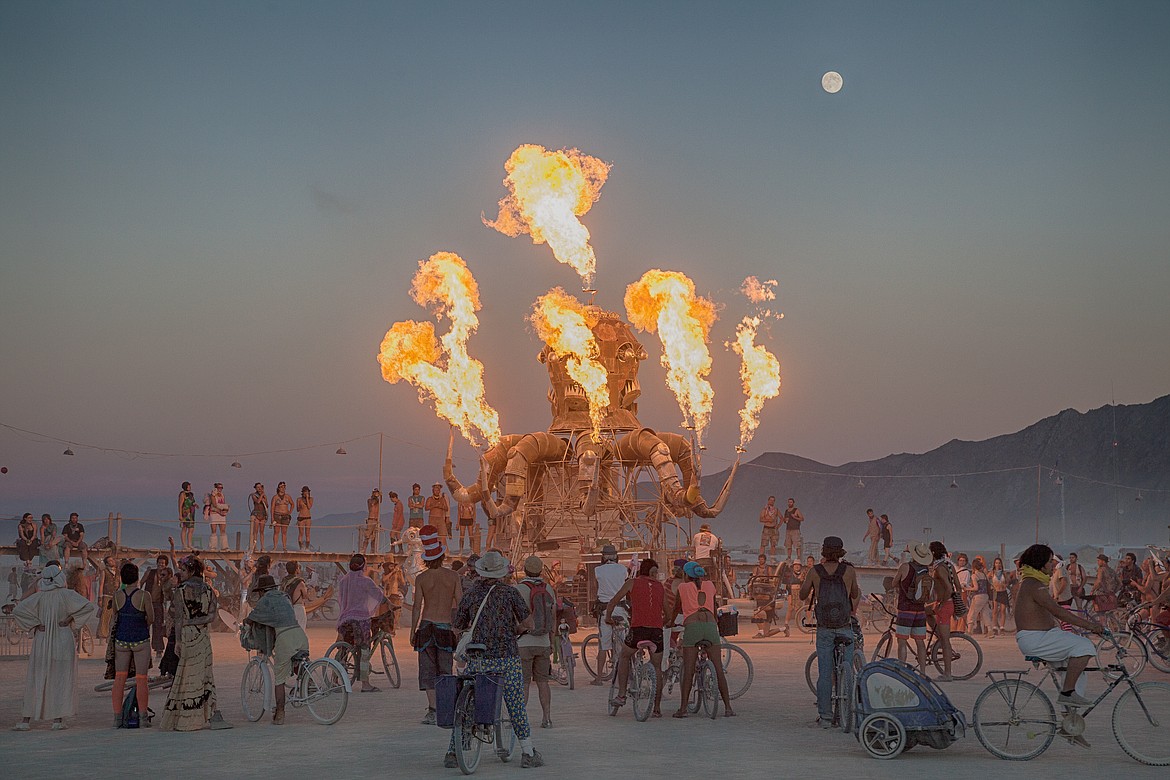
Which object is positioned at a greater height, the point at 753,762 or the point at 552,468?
the point at 552,468

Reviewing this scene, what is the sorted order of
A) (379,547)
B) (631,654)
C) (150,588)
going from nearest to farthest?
1. (631,654)
2. (150,588)
3. (379,547)

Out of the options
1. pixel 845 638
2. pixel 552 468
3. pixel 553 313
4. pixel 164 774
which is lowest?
pixel 164 774

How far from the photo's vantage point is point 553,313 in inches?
1599

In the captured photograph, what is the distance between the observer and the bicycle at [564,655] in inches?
774

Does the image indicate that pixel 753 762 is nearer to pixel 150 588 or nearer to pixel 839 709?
pixel 839 709

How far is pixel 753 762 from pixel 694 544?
2304cm

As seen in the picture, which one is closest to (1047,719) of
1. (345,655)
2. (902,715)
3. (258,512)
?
(902,715)

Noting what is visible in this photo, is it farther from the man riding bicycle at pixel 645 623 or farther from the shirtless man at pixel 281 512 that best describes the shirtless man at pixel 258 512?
the man riding bicycle at pixel 645 623

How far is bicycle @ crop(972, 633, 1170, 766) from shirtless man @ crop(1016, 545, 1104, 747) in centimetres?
9

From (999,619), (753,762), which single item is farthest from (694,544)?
(753,762)

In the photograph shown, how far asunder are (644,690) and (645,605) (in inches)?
40.6

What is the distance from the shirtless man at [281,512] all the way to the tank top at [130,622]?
22.4 m

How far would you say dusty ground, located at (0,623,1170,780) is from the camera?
11.9 meters

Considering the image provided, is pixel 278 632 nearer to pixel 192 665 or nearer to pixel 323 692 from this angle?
pixel 323 692
